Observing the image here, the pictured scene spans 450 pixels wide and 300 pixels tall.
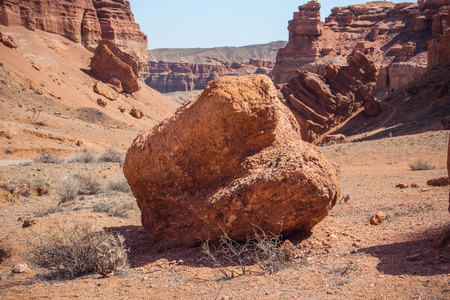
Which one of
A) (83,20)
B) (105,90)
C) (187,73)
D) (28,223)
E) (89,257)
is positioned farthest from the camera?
(187,73)

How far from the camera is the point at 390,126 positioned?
23.6 m

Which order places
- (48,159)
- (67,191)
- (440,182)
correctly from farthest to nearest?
(48,159), (67,191), (440,182)

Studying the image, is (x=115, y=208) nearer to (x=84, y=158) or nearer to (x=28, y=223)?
(x=28, y=223)

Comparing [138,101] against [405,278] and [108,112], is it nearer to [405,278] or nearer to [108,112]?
[108,112]

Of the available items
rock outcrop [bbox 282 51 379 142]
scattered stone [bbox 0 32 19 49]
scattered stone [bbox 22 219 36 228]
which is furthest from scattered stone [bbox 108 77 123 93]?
scattered stone [bbox 22 219 36 228]

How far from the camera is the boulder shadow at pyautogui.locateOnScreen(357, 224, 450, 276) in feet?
11.5

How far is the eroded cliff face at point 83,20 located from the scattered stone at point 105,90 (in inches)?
342

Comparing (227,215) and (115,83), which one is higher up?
(115,83)

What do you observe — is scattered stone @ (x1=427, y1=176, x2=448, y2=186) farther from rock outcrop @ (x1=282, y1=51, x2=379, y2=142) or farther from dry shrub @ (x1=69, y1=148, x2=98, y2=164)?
rock outcrop @ (x1=282, y1=51, x2=379, y2=142)

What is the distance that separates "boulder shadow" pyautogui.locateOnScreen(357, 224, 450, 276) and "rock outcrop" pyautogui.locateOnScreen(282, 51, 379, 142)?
20534 millimetres

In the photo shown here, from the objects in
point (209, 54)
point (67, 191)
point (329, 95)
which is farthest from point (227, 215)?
point (209, 54)

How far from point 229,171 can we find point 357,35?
6413 cm

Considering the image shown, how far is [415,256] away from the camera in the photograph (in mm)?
3824

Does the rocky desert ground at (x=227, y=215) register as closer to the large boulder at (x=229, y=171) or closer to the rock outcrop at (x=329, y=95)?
the large boulder at (x=229, y=171)
